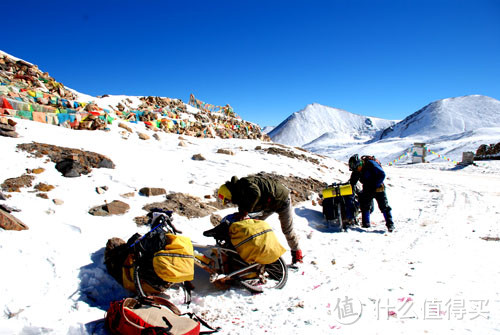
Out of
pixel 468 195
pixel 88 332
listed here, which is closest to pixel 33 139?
pixel 88 332

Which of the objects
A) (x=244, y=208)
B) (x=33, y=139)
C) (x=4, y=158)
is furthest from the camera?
(x=33, y=139)

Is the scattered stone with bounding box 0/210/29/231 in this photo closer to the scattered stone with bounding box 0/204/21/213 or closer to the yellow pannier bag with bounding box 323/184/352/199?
the scattered stone with bounding box 0/204/21/213

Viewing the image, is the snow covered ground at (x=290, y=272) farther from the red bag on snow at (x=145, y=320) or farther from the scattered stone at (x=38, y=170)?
the red bag on snow at (x=145, y=320)

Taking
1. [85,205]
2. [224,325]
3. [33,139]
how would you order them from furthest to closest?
[33,139]
[85,205]
[224,325]

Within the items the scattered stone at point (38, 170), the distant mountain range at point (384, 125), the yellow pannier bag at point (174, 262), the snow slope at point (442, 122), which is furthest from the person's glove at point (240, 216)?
the snow slope at point (442, 122)

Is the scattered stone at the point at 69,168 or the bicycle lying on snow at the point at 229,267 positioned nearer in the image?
the bicycle lying on snow at the point at 229,267

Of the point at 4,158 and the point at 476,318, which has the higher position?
the point at 4,158

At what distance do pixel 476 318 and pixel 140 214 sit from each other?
16.3 ft

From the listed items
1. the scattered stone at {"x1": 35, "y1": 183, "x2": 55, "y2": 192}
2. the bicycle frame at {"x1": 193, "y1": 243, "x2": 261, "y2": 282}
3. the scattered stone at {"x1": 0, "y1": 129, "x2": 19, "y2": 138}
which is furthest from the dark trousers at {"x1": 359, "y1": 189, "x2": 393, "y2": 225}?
the scattered stone at {"x1": 0, "y1": 129, "x2": 19, "y2": 138}

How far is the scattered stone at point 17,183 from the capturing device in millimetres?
4652

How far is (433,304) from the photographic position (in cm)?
296

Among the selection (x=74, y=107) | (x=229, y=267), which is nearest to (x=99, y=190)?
(x=229, y=267)

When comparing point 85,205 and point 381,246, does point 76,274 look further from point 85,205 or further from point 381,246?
point 381,246

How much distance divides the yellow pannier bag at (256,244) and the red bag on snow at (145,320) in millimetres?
968
